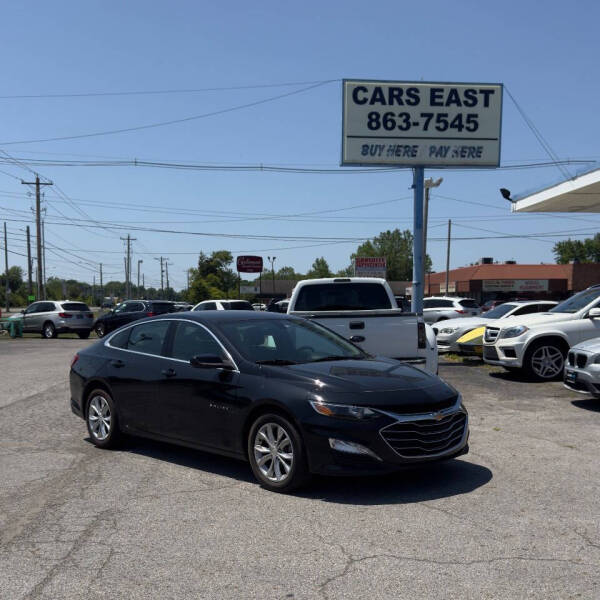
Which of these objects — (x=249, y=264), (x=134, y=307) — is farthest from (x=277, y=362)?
(x=249, y=264)

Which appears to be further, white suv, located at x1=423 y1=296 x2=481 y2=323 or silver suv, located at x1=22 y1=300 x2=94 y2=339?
silver suv, located at x1=22 y1=300 x2=94 y2=339

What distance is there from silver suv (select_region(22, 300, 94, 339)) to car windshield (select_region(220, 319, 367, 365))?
25130mm

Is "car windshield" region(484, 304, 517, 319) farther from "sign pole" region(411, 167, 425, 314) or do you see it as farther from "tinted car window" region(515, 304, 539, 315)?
Result: "sign pole" region(411, 167, 425, 314)

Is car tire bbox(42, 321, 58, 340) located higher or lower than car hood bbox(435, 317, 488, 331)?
lower

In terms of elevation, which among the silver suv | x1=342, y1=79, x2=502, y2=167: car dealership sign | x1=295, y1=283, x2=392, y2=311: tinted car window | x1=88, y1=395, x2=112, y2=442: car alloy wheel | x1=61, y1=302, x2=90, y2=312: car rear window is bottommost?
the silver suv

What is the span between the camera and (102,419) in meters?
7.54

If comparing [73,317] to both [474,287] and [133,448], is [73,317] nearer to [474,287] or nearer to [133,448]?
[133,448]

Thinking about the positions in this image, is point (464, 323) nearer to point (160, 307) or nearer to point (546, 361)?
point (546, 361)

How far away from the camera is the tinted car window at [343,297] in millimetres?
11586

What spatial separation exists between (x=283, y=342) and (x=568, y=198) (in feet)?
65.1

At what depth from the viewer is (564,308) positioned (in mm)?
13797

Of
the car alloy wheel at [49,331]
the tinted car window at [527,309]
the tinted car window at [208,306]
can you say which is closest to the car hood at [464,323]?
the tinted car window at [527,309]

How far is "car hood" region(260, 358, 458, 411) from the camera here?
5590 mm

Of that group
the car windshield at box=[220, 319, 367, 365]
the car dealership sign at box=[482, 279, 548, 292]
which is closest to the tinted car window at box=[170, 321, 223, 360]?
the car windshield at box=[220, 319, 367, 365]
